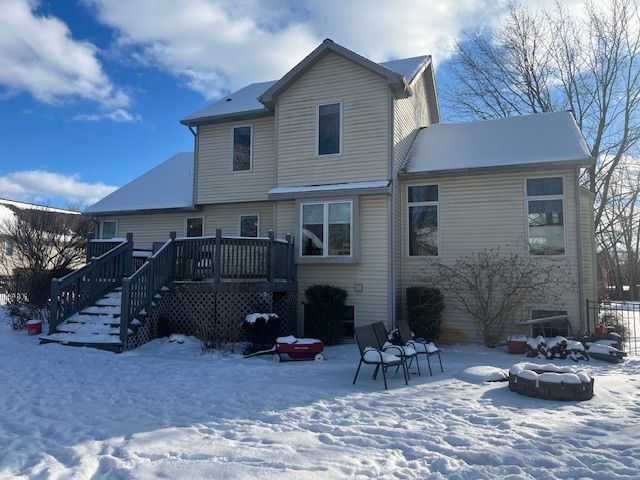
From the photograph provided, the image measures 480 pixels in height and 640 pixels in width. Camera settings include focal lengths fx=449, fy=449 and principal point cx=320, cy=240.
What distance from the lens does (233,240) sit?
1044cm

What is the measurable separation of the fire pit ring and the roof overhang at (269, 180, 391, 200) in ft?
19.5

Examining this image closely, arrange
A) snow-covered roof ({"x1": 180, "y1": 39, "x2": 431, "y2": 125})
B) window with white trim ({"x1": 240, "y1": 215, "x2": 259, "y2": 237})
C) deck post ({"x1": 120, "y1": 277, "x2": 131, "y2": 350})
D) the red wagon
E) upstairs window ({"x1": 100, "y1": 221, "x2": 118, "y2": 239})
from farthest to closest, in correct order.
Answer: upstairs window ({"x1": 100, "y1": 221, "x2": 118, "y2": 239}) < window with white trim ({"x1": 240, "y1": 215, "x2": 259, "y2": 237}) < snow-covered roof ({"x1": 180, "y1": 39, "x2": 431, "y2": 125}) < deck post ({"x1": 120, "y1": 277, "x2": 131, "y2": 350}) < the red wagon

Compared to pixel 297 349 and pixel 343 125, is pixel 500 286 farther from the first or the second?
pixel 343 125

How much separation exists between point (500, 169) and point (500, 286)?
112 inches

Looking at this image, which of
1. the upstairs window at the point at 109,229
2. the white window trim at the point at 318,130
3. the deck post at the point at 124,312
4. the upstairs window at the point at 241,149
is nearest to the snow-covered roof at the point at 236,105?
the upstairs window at the point at 241,149

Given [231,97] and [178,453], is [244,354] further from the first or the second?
[231,97]

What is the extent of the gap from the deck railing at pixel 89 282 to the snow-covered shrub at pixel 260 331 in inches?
154

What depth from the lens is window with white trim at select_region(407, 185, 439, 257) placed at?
11727mm

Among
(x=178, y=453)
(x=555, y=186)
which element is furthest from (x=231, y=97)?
(x=178, y=453)

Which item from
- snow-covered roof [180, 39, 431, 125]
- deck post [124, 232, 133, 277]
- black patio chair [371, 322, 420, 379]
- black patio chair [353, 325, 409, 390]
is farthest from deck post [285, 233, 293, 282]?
black patio chair [353, 325, 409, 390]

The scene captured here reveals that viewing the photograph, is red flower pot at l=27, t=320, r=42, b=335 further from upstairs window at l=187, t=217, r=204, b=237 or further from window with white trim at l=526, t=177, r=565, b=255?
window with white trim at l=526, t=177, r=565, b=255

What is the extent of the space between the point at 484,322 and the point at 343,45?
25.5 feet

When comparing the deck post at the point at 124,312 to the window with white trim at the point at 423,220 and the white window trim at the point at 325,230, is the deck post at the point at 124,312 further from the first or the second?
the window with white trim at the point at 423,220

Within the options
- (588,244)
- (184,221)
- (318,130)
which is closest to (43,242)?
(184,221)
